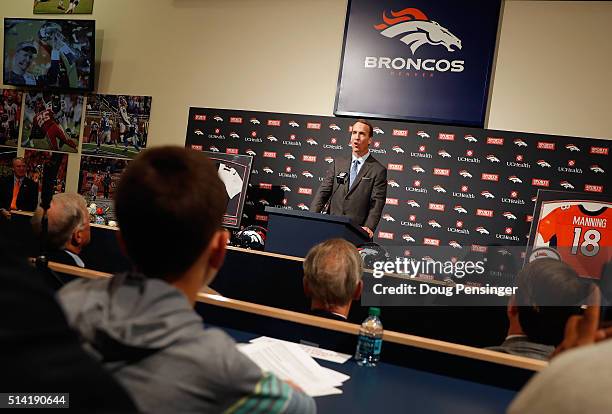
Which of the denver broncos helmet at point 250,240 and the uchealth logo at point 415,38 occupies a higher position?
the uchealth logo at point 415,38

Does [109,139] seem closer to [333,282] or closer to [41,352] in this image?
[333,282]

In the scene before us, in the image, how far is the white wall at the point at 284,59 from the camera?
20.1ft

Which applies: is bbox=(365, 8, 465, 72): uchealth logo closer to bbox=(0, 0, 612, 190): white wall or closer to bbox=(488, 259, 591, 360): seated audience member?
bbox=(0, 0, 612, 190): white wall

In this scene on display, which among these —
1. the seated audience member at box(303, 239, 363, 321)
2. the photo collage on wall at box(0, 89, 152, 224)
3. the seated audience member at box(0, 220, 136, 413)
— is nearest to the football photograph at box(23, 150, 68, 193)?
the photo collage on wall at box(0, 89, 152, 224)

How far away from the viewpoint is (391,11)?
6680 millimetres

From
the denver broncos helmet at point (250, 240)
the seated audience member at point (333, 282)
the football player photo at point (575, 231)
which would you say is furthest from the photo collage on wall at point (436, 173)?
the seated audience member at point (333, 282)

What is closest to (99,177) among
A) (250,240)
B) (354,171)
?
(250,240)

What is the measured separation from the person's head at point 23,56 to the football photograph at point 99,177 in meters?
1.45

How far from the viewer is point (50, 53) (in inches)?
304

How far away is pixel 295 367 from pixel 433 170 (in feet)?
16.6

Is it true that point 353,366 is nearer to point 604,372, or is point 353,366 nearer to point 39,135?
point 604,372

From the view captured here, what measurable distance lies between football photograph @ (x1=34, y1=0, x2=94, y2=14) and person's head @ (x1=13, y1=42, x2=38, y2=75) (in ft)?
2.19

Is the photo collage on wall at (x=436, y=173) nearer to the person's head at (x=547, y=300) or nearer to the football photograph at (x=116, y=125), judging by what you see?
the football photograph at (x=116, y=125)

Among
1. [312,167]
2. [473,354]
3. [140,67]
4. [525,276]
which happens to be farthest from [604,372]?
[140,67]
